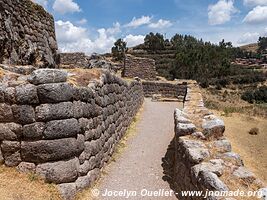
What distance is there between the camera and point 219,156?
18.7ft

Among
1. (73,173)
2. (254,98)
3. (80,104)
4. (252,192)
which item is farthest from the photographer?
(254,98)

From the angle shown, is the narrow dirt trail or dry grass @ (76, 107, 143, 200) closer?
dry grass @ (76, 107, 143, 200)

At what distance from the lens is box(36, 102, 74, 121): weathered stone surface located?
5.22 m

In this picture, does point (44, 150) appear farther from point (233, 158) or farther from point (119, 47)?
point (119, 47)

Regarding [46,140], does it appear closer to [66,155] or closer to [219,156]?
[66,155]

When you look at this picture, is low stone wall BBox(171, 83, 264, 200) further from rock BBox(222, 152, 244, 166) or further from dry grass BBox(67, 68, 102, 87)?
dry grass BBox(67, 68, 102, 87)

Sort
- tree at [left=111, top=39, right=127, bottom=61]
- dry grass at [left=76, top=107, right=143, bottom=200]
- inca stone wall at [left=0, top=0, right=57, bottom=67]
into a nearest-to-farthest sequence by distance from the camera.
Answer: dry grass at [left=76, top=107, right=143, bottom=200] < inca stone wall at [left=0, top=0, right=57, bottom=67] < tree at [left=111, top=39, right=127, bottom=61]

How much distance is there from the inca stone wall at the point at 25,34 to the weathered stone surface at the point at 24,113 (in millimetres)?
3043

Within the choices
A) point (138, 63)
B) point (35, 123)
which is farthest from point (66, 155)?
point (138, 63)

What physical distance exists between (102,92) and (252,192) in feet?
14.3

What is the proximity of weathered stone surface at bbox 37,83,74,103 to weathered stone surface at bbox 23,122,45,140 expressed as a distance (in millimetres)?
402

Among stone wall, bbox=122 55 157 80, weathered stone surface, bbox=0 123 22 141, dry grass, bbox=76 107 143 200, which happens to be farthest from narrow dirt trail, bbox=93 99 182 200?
stone wall, bbox=122 55 157 80

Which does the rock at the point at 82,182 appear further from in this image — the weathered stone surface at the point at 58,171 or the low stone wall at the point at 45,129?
the weathered stone surface at the point at 58,171

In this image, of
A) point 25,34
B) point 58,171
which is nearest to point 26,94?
point 58,171
